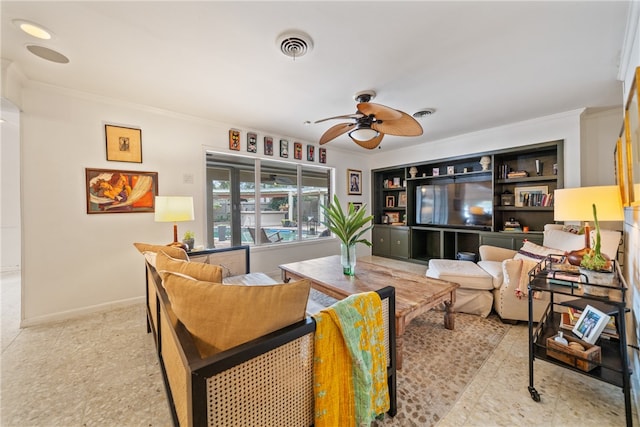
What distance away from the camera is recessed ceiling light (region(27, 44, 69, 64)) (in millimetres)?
1936

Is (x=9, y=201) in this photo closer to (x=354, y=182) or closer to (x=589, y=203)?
(x=354, y=182)

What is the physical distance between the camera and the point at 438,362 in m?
1.86

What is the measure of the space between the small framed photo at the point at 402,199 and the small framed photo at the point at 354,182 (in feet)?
2.97

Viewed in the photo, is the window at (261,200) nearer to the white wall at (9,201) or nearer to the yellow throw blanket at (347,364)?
the yellow throw blanket at (347,364)

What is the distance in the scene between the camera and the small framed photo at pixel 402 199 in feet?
17.6

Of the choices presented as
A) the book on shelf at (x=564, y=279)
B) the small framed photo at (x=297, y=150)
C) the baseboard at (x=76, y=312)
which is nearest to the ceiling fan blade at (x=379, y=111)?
the book on shelf at (x=564, y=279)

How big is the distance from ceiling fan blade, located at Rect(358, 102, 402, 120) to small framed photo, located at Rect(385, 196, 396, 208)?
384 centimetres

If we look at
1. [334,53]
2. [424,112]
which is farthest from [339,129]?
[424,112]

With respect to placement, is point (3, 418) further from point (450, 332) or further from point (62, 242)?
point (450, 332)

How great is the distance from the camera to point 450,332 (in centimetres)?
229

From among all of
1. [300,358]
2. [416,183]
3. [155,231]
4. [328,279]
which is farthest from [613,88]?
[155,231]

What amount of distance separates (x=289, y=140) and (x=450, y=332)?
367 centimetres

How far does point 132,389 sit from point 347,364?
4.97ft

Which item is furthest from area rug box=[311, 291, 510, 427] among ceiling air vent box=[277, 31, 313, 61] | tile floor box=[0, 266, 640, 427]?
ceiling air vent box=[277, 31, 313, 61]
